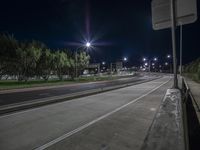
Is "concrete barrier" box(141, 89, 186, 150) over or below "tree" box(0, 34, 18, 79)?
below

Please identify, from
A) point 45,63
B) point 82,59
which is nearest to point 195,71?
point 45,63

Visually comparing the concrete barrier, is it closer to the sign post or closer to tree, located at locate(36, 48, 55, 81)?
the sign post

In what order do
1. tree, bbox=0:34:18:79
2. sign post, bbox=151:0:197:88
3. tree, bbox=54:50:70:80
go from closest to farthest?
sign post, bbox=151:0:197:88 < tree, bbox=0:34:18:79 < tree, bbox=54:50:70:80

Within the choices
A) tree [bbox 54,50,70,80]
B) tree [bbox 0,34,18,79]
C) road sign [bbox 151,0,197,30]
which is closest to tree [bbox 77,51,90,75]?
tree [bbox 54,50,70,80]

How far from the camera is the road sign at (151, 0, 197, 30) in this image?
3.46m

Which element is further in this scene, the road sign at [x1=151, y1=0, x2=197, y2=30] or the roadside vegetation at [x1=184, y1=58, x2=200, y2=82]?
the roadside vegetation at [x1=184, y1=58, x2=200, y2=82]

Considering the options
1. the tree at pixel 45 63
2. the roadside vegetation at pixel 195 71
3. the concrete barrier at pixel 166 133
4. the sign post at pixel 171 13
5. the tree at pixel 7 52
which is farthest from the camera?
the tree at pixel 45 63

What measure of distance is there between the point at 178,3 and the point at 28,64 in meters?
39.9

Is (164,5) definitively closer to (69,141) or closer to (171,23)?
(171,23)

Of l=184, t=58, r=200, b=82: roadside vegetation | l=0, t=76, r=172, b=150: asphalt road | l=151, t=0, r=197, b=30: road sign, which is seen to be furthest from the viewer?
l=184, t=58, r=200, b=82: roadside vegetation

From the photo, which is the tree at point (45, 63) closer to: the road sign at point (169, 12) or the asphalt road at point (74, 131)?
the asphalt road at point (74, 131)

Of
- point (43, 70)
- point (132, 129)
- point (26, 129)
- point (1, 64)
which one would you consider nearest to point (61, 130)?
point (26, 129)

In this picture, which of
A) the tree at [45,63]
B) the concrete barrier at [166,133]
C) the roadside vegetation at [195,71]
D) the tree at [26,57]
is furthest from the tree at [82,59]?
the concrete barrier at [166,133]

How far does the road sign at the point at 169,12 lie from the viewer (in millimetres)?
3461
